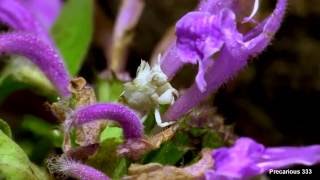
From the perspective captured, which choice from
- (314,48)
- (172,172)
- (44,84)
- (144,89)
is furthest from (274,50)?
(172,172)

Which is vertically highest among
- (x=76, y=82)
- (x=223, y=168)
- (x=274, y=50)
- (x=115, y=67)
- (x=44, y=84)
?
(x=274, y=50)

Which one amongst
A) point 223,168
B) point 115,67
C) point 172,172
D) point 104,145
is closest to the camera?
point 223,168

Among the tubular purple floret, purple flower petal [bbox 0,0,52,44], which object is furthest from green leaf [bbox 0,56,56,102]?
the tubular purple floret

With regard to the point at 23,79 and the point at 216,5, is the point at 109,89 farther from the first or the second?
the point at 216,5

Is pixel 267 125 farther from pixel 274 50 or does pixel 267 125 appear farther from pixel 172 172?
pixel 172 172

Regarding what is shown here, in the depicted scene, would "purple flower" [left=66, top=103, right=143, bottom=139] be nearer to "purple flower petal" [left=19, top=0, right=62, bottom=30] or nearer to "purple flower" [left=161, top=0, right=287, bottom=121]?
"purple flower" [left=161, top=0, right=287, bottom=121]

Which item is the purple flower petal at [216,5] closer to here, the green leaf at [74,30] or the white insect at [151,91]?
the white insect at [151,91]
